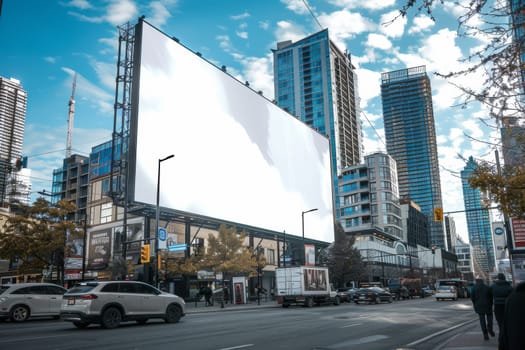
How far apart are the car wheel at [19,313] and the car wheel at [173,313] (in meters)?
6.63

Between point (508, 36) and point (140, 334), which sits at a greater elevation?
point (508, 36)

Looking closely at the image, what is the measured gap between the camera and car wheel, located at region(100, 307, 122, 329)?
15.5m

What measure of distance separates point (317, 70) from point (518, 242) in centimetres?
13824

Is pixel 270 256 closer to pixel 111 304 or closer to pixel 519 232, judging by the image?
pixel 519 232

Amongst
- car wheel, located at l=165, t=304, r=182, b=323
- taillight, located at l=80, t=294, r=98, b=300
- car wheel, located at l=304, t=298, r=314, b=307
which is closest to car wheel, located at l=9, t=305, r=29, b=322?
taillight, located at l=80, t=294, r=98, b=300

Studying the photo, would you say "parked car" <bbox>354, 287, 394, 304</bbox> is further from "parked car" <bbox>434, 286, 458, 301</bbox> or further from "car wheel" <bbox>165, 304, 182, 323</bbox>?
"car wheel" <bbox>165, 304, 182, 323</bbox>

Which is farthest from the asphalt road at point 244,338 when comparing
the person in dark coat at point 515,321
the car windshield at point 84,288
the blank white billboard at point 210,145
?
the blank white billboard at point 210,145

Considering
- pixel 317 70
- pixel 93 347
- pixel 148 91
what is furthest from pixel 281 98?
pixel 93 347

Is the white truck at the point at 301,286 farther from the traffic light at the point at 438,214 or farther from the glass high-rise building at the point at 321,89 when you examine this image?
the glass high-rise building at the point at 321,89

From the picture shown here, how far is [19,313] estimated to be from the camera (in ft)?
64.8

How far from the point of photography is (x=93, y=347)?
10.8 meters

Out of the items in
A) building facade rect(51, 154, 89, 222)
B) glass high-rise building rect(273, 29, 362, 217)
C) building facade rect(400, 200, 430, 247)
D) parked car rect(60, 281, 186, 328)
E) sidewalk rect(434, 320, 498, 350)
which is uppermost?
glass high-rise building rect(273, 29, 362, 217)

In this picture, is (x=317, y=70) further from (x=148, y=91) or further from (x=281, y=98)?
(x=148, y=91)

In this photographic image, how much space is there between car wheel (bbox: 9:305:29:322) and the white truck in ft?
61.3
